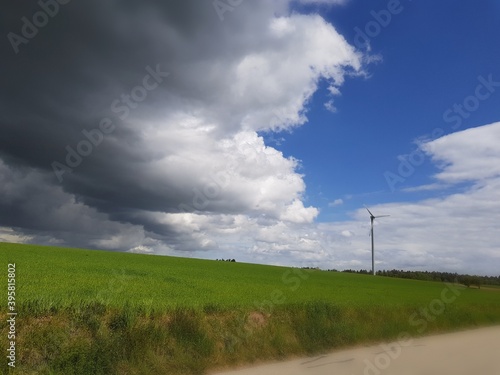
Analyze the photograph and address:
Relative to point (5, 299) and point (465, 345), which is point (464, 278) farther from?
point (5, 299)

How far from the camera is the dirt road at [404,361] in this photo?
12.6 m

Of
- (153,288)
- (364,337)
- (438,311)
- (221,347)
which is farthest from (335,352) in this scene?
(438,311)

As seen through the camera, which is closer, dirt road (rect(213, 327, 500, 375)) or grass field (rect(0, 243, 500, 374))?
grass field (rect(0, 243, 500, 374))

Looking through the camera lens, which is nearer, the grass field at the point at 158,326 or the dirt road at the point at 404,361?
the grass field at the point at 158,326

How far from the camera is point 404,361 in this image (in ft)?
46.6

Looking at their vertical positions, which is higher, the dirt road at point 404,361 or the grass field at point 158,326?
the grass field at point 158,326

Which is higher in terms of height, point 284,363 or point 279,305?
point 279,305

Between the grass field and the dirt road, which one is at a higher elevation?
the grass field

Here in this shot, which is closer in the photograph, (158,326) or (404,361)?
(158,326)

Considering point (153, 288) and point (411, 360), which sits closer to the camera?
point (411, 360)

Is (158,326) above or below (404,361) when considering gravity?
above

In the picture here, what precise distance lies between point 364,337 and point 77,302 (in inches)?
482

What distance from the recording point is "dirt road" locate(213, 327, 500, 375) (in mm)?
12641

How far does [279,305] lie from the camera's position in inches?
675
